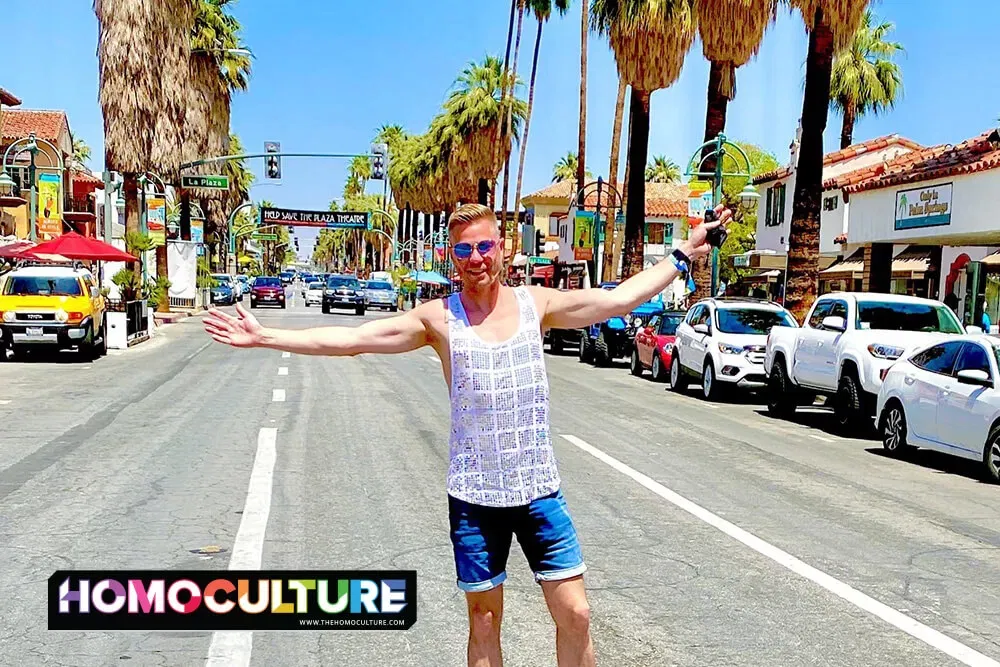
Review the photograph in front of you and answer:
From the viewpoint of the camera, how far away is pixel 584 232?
167 ft

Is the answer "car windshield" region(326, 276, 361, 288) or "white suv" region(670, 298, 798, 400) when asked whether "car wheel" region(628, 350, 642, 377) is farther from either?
"car windshield" region(326, 276, 361, 288)

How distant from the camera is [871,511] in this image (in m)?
9.58

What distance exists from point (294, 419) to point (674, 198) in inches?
2571

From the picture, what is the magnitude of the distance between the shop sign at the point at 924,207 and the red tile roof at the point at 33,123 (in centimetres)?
4364

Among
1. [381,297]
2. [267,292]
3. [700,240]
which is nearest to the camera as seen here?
[700,240]

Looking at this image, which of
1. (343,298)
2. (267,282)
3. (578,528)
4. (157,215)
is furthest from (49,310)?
(267,282)

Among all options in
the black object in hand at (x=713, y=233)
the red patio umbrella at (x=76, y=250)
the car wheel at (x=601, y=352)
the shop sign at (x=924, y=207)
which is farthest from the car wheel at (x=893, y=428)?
the red patio umbrella at (x=76, y=250)

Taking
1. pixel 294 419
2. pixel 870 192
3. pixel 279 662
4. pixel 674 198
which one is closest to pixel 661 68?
pixel 870 192

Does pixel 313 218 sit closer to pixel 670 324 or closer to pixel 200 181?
pixel 200 181

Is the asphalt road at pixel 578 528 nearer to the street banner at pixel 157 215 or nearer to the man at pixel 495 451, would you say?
the man at pixel 495 451

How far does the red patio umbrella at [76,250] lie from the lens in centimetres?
3031

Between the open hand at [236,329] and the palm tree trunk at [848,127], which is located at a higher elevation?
the palm tree trunk at [848,127]

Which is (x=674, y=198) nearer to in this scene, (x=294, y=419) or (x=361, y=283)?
(x=361, y=283)

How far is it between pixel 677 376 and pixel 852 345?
7.01m
